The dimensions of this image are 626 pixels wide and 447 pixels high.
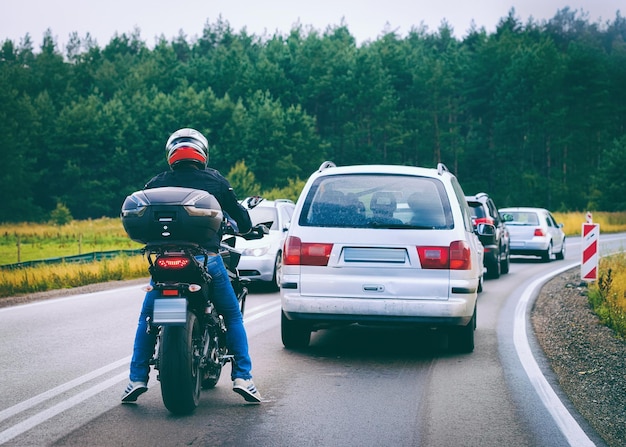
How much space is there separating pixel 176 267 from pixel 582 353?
5331 millimetres

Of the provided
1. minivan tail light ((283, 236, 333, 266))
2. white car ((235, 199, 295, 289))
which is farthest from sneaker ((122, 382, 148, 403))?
white car ((235, 199, 295, 289))

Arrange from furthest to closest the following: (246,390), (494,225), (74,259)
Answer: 1. (74,259)
2. (494,225)
3. (246,390)

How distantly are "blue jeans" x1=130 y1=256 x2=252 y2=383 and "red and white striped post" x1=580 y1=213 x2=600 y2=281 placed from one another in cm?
1006

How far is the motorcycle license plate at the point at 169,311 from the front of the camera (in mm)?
5676

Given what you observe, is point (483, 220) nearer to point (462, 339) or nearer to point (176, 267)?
point (462, 339)

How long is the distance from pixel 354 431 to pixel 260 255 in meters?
10.6

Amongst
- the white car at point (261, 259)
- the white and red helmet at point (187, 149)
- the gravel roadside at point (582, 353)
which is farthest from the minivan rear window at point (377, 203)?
the white car at point (261, 259)

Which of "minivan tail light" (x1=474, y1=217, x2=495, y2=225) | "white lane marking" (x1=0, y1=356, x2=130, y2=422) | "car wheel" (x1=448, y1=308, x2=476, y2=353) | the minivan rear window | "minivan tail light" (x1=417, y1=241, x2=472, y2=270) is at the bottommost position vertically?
"car wheel" (x1=448, y1=308, x2=476, y2=353)

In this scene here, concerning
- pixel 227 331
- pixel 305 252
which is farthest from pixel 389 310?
pixel 227 331

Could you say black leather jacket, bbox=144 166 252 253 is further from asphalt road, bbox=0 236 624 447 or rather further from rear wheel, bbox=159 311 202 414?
asphalt road, bbox=0 236 624 447

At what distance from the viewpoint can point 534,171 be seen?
94.3m

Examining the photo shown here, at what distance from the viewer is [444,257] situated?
842 cm

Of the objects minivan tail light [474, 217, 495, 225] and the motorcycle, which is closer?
the motorcycle

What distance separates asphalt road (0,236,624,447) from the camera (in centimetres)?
557
